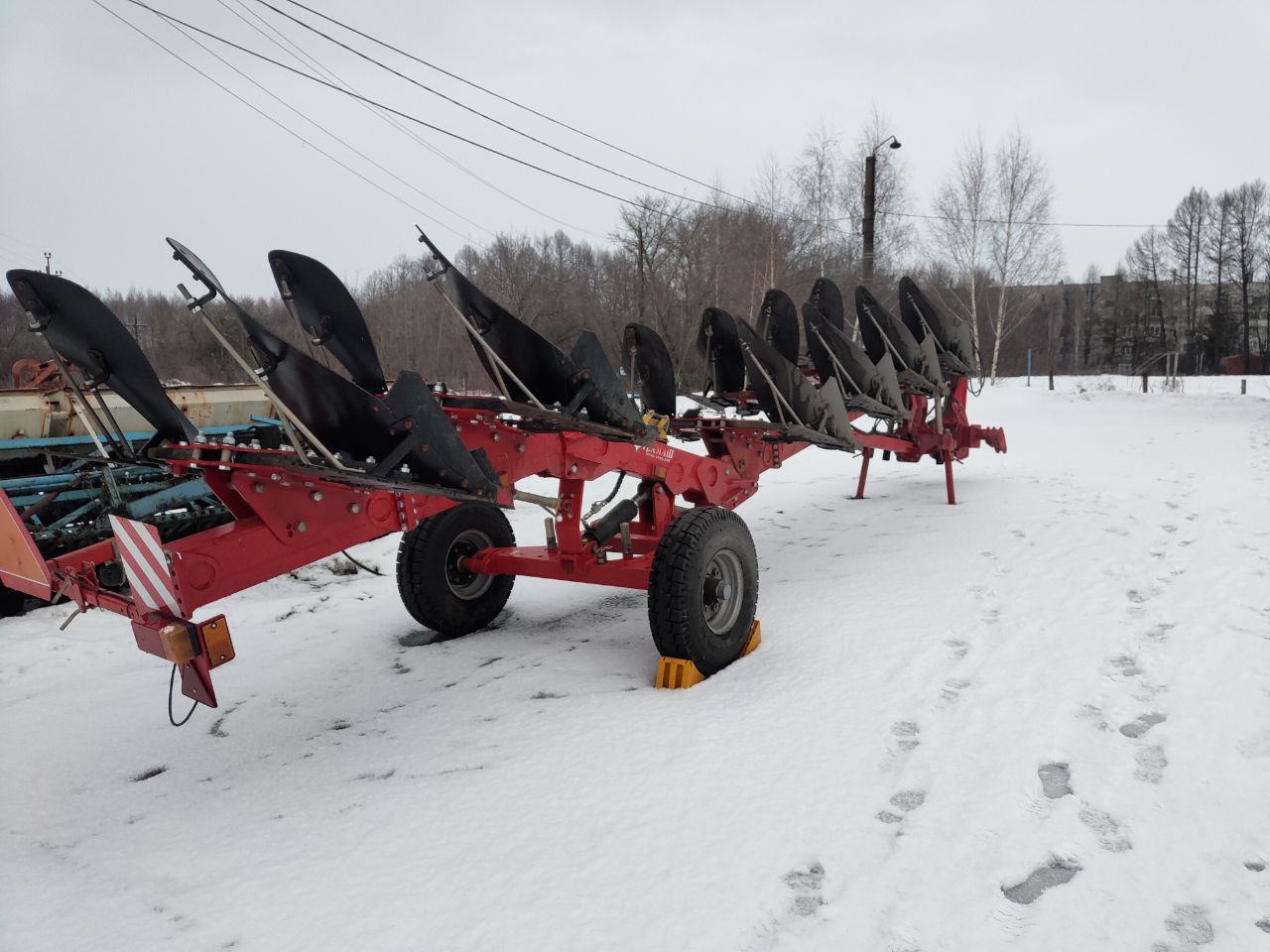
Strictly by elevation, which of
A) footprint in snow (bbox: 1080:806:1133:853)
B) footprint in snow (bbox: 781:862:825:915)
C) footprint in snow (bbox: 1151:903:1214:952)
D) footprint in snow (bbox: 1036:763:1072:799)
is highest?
footprint in snow (bbox: 1036:763:1072:799)

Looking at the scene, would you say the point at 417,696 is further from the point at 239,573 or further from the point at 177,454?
the point at 177,454

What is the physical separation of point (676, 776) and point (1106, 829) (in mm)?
1476

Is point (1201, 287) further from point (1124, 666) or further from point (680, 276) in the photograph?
point (1124, 666)

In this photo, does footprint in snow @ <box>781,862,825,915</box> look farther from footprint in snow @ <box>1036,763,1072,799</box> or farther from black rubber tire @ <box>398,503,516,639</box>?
black rubber tire @ <box>398,503,516,639</box>

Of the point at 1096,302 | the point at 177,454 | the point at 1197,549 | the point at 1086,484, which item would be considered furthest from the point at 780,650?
the point at 1096,302

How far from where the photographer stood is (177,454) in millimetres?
3031

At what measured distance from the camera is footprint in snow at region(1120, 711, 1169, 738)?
356cm

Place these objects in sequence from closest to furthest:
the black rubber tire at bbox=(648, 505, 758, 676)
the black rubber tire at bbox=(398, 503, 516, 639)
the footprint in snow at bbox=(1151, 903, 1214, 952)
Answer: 1. the footprint in snow at bbox=(1151, 903, 1214, 952)
2. the black rubber tire at bbox=(648, 505, 758, 676)
3. the black rubber tire at bbox=(398, 503, 516, 639)

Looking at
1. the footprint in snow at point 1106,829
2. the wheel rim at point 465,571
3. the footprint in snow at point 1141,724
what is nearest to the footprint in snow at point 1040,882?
the footprint in snow at point 1106,829

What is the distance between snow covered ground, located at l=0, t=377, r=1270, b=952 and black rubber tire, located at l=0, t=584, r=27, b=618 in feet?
0.58

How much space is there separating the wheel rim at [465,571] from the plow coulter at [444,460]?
1 centimetres

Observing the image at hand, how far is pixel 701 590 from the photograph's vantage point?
423cm

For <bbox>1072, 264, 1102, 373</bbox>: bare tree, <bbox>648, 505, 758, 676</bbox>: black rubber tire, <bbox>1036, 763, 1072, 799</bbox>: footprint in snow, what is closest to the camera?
<bbox>1036, 763, 1072, 799</bbox>: footprint in snow

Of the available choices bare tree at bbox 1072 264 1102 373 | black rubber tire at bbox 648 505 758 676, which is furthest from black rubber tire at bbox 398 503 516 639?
bare tree at bbox 1072 264 1102 373
